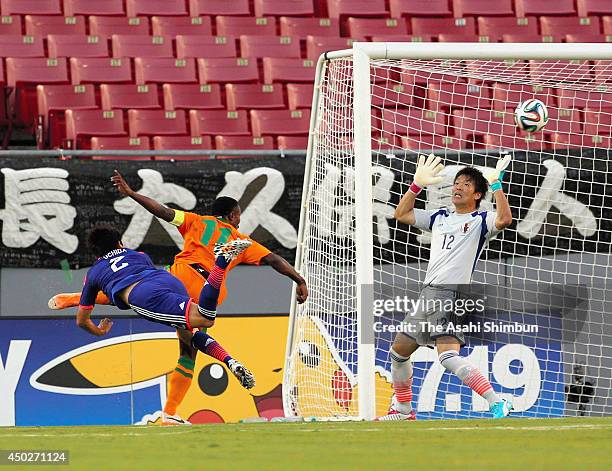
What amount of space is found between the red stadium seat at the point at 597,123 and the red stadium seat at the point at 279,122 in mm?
2717

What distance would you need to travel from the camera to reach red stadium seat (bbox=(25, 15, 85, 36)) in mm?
13250

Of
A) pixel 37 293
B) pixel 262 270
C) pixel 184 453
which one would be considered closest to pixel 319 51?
pixel 262 270

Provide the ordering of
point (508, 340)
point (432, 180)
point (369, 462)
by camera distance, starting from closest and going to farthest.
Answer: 1. point (369, 462)
2. point (432, 180)
3. point (508, 340)

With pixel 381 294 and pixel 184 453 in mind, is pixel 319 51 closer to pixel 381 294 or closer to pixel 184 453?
pixel 381 294

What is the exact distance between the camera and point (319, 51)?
13.2 metres

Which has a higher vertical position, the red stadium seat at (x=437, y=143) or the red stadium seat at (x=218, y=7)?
the red stadium seat at (x=218, y=7)

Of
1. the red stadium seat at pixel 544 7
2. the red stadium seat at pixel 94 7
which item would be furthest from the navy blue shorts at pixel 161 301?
the red stadium seat at pixel 544 7

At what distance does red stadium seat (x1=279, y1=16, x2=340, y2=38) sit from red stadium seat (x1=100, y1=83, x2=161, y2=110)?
2.08m

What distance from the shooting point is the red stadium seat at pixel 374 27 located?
44.9 ft

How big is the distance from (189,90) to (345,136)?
417 centimetres

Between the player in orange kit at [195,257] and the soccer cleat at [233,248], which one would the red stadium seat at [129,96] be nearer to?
the player in orange kit at [195,257]

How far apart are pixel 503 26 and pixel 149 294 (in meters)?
7.68

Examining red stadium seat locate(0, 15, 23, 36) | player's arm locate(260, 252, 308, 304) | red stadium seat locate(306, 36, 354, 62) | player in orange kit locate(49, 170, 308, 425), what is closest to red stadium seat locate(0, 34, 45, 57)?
red stadium seat locate(0, 15, 23, 36)

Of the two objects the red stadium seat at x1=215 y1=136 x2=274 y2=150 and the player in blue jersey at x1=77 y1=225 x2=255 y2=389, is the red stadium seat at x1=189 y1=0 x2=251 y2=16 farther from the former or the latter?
the player in blue jersey at x1=77 y1=225 x2=255 y2=389
